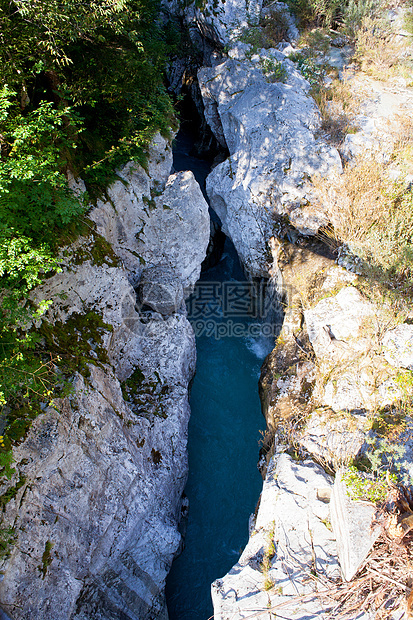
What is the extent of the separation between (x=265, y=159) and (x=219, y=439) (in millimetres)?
6747

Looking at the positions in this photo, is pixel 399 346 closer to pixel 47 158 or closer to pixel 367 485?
pixel 367 485

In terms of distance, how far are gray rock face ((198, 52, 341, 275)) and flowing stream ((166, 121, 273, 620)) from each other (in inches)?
72.2

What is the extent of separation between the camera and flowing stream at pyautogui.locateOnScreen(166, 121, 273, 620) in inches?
234

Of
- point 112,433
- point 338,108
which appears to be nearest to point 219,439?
point 112,433

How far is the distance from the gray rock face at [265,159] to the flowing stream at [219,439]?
72.2 inches

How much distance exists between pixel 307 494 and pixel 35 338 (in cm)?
375

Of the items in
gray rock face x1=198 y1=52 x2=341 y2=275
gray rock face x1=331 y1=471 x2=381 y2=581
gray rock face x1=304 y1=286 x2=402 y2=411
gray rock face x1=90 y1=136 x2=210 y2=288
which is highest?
gray rock face x1=198 y1=52 x2=341 y2=275

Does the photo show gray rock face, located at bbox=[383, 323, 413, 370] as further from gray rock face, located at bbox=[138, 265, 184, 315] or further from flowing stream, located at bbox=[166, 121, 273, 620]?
gray rock face, located at bbox=[138, 265, 184, 315]

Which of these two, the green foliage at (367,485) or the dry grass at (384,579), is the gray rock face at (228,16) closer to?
the green foliage at (367,485)

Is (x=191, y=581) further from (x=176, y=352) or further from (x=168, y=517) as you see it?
(x=176, y=352)

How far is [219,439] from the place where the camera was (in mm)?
7512

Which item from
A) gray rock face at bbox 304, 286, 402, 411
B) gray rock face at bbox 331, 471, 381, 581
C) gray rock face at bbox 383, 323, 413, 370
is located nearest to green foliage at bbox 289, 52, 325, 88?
gray rock face at bbox 304, 286, 402, 411

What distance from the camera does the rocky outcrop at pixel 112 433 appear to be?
374 centimetres

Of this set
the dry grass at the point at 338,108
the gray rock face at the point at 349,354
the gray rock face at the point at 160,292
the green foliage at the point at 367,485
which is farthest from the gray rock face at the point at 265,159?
the green foliage at the point at 367,485
